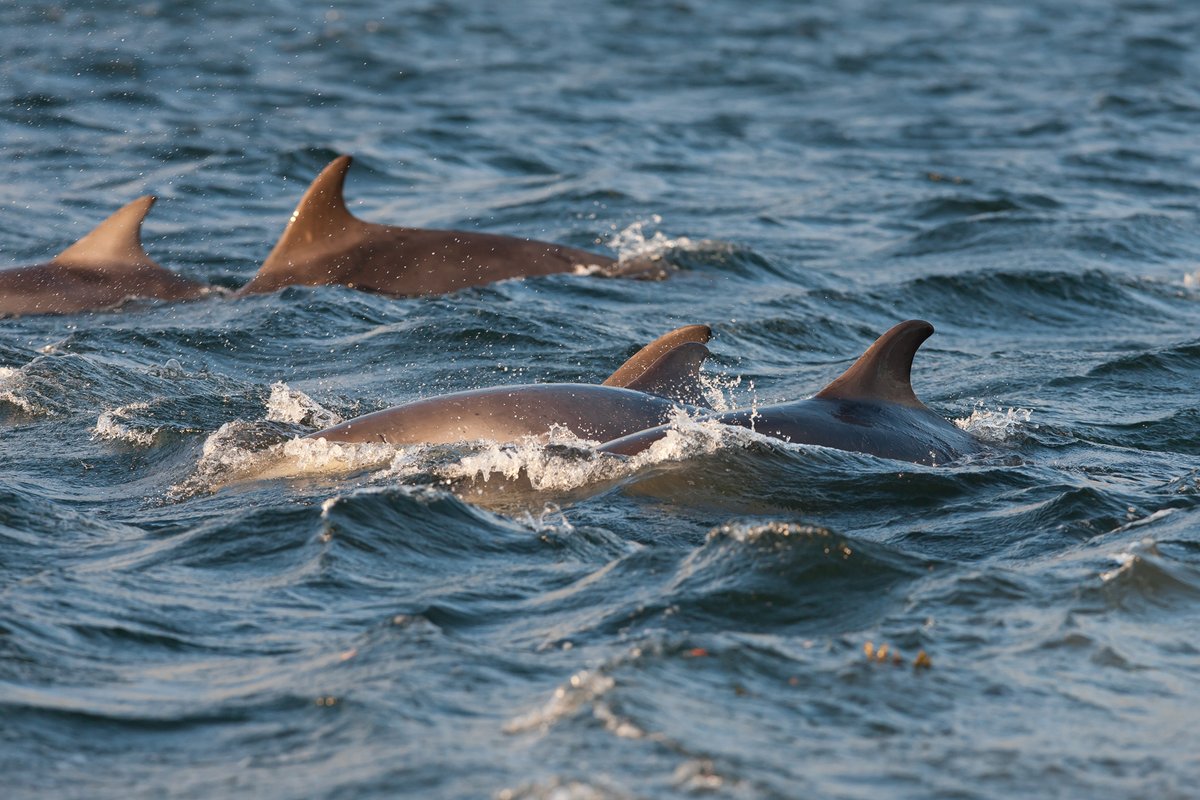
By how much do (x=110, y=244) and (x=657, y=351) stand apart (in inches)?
234

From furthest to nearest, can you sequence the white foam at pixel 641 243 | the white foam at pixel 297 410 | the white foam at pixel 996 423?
the white foam at pixel 641 243 → the white foam at pixel 297 410 → the white foam at pixel 996 423

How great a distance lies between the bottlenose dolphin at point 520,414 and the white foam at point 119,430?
3.45ft

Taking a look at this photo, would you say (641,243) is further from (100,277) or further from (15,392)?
(15,392)

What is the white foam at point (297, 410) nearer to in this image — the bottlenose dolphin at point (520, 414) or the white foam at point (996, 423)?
the bottlenose dolphin at point (520, 414)

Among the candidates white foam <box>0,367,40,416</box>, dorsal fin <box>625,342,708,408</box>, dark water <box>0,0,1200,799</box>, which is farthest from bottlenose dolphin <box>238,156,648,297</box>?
dorsal fin <box>625,342,708,408</box>

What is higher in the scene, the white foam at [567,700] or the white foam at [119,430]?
the white foam at [567,700]

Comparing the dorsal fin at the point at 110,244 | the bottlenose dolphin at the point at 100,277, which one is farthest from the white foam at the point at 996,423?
the dorsal fin at the point at 110,244

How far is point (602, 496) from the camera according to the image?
783 centimetres

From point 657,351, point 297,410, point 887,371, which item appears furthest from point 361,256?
point 887,371

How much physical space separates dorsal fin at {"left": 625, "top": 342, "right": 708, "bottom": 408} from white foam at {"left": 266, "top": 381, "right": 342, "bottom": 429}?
5.83ft

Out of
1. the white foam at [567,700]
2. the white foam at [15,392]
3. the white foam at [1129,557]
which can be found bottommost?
the white foam at [15,392]

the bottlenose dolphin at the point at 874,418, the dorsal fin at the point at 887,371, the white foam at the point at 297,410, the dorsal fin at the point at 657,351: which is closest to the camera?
the bottlenose dolphin at the point at 874,418

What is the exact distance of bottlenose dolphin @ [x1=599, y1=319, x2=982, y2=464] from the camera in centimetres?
853

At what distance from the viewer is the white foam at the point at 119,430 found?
9.16 metres
